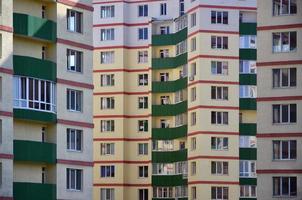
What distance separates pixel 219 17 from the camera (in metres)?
76.6

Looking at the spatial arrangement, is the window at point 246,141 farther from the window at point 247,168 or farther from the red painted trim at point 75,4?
the red painted trim at point 75,4

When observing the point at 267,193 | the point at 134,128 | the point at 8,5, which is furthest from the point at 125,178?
the point at 8,5

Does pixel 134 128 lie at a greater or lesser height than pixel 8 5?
lesser

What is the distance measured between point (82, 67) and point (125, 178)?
3570 cm

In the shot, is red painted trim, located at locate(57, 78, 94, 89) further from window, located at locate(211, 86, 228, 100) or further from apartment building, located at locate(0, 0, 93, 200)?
window, located at locate(211, 86, 228, 100)

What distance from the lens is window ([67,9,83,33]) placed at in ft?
168

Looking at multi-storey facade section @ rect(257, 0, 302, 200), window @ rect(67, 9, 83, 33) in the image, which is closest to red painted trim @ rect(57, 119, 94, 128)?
window @ rect(67, 9, 83, 33)

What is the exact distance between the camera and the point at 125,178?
8594cm

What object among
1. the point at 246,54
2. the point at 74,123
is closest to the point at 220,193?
the point at 246,54

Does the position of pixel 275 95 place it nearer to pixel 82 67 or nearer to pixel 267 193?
pixel 267 193

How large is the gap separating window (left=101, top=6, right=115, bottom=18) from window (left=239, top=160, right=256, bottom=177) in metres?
22.5

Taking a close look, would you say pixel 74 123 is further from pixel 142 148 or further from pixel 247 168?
pixel 142 148

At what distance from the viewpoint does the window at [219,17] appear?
76.6 meters

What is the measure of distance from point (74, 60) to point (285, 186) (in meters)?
14.9
